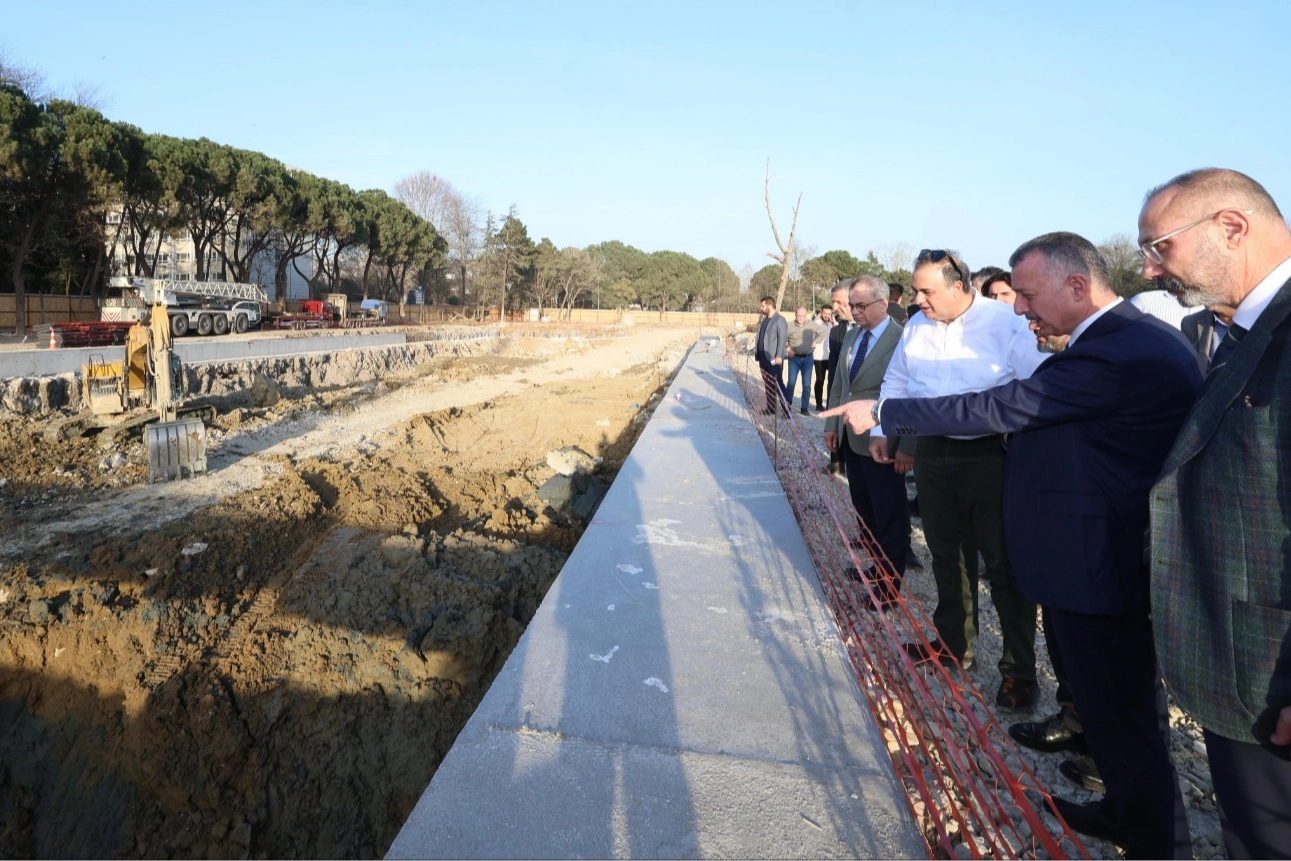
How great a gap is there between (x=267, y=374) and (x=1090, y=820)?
16.8 metres

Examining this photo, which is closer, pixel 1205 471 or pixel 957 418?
pixel 1205 471

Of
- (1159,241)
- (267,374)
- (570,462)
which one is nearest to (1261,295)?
(1159,241)

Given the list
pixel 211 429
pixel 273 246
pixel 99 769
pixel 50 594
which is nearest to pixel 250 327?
pixel 273 246

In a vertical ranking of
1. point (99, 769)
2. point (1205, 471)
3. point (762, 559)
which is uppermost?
point (1205, 471)

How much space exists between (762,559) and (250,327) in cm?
2699

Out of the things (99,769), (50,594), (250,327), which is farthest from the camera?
(250,327)

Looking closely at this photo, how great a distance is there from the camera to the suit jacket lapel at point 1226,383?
1.36 meters

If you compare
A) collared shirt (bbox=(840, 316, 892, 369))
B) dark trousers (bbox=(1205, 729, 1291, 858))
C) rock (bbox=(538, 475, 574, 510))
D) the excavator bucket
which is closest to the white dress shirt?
rock (bbox=(538, 475, 574, 510))

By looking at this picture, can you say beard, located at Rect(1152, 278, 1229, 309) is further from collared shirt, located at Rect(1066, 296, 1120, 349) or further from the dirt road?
the dirt road

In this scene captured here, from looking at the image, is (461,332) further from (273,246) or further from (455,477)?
(455,477)

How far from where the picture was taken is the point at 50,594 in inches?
187

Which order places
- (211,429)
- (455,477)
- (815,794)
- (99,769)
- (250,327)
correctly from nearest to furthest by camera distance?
(815,794)
(99,769)
(455,477)
(211,429)
(250,327)

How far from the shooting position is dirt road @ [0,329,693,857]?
338 cm

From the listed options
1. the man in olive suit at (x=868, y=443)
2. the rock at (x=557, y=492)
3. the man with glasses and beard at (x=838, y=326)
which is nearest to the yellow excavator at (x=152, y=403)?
the rock at (x=557, y=492)
